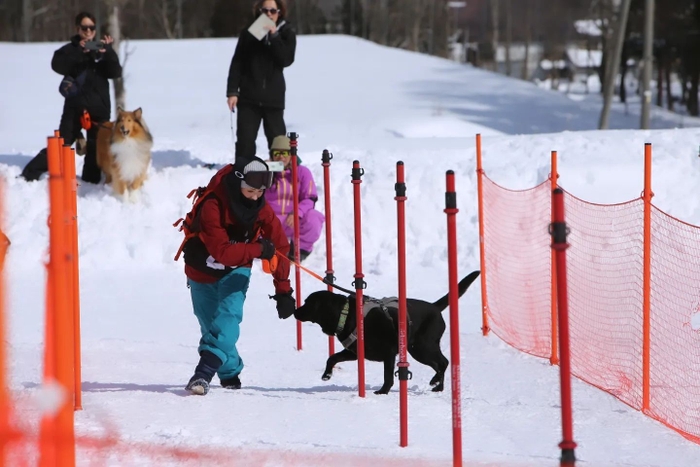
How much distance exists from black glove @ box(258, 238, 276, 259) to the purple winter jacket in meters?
4.24

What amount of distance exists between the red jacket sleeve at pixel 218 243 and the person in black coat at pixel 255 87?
16.5ft

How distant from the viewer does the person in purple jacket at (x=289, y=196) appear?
9.64 metres

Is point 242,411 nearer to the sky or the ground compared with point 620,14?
nearer to the ground

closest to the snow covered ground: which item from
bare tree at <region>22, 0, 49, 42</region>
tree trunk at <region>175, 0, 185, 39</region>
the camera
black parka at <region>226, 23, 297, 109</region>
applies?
black parka at <region>226, 23, 297, 109</region>

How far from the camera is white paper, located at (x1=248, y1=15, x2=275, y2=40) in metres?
9.98

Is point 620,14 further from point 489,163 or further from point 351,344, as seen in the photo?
point 351,344

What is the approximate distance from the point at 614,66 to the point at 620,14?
46.8 inches

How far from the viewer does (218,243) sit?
535 cm

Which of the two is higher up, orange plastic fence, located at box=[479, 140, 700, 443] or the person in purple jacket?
the person in purple jacket

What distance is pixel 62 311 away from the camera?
3.50 meters

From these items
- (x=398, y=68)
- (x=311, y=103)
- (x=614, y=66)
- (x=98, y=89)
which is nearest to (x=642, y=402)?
(x=98, y=89)

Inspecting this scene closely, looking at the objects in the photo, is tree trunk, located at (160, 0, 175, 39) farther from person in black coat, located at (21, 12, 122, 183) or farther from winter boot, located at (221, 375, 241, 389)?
winter boot, located at (221, 375, 241, 389)

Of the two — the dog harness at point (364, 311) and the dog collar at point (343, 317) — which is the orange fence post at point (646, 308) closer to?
the dog harness at point (364, 311)

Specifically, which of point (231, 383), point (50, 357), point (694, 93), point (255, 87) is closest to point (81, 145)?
point (255, 87)
